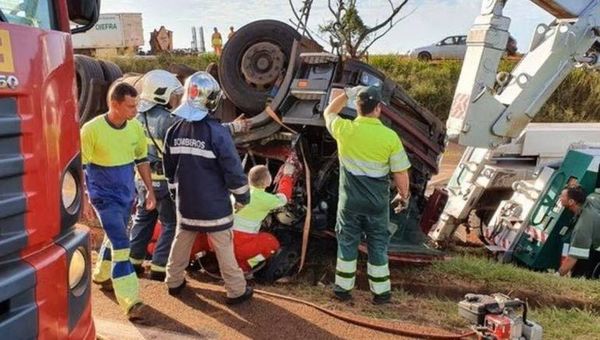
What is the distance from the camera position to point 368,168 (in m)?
4.61

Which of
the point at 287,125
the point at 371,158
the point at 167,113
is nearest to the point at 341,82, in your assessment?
the point at 287,125

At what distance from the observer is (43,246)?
233 centimetres

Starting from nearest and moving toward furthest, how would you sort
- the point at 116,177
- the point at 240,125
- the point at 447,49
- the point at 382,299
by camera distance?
the point at 116,177
the point at 382,299
the point at 240,125
the point at 447,49

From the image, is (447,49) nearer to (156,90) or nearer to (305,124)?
(305,124)

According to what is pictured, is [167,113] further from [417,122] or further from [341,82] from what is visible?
[417,122]

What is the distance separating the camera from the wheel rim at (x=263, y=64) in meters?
6.23

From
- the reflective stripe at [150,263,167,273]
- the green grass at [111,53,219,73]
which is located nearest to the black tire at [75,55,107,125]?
the reflective stripe at [150,263,167,273]

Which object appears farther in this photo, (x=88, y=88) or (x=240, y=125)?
(x=88, y=88)

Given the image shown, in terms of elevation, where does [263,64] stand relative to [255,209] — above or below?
above

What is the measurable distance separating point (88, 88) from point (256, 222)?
11.8 ft

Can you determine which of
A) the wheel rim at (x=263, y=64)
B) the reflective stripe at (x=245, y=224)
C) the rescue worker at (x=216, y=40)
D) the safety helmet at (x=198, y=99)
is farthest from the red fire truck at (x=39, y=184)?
the rescue worker at (x=216, y=40)

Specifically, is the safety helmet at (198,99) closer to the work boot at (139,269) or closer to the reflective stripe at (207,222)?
the reflective stripe at (207,222)

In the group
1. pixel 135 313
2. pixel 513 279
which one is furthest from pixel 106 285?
pixel 513 279

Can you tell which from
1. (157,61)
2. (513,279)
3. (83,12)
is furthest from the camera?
(157,61)
